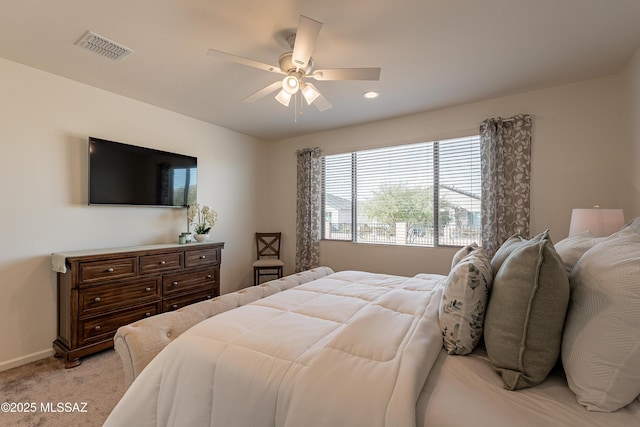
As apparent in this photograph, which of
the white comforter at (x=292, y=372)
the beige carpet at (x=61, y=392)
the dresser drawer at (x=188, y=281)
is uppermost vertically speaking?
the white comforter at (x=292, y=372)

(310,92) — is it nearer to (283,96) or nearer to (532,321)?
(283,96)

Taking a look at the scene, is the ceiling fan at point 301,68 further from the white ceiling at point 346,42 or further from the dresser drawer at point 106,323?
the dresser drawer at point 106,323

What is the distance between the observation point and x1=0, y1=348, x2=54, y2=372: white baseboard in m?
2.43

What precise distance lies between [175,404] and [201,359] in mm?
207

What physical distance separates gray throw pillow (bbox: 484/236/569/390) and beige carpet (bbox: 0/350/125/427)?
7.72 ft

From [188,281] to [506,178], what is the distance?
12.7 ft

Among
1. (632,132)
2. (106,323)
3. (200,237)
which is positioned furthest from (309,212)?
(632,132)

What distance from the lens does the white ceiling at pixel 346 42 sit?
1.84m

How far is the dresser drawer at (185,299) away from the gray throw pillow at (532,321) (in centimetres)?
319

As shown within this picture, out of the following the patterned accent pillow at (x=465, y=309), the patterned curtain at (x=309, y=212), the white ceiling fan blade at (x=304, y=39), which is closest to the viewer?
the patterned accent pillow at (x=465, y=309)

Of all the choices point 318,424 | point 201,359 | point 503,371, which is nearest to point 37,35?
point 201,359

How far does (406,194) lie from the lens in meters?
3.92

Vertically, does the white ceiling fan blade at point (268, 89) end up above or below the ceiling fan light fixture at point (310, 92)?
above

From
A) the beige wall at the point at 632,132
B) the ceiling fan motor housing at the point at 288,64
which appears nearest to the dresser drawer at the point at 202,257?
the ceiling fan motor housing at the point at 288,64
